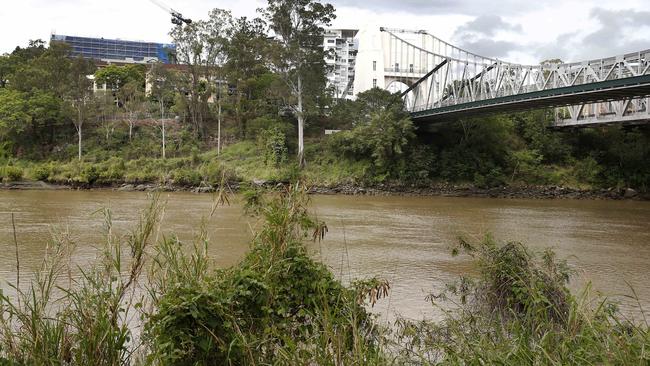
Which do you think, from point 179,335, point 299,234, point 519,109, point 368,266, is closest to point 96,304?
point 179,335

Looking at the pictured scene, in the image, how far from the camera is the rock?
27109mm

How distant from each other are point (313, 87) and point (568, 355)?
29.0 m

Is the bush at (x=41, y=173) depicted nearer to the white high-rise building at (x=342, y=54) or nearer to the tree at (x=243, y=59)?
the tree at (x=243, y=59)

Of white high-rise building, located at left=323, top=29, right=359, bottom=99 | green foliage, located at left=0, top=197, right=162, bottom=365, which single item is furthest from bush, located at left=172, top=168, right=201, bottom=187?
white high-rise building, located at left=323, top=29, right=359, bottom=99

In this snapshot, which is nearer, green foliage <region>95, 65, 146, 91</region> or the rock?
the rock

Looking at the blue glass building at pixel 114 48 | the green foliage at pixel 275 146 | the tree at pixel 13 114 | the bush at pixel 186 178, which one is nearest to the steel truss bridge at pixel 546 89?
the green foliage at pixel 275 146

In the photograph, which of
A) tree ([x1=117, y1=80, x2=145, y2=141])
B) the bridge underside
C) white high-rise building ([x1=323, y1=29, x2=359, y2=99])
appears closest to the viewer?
the bridge underside

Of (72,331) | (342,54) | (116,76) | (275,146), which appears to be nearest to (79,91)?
A: (116,76)

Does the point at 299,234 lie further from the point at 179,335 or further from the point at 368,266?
the point at 368,266

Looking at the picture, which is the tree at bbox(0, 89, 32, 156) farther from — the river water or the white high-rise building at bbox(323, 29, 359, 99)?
the white high-rise building at bbox(323, 29, 359, 99)

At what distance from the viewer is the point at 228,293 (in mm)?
3146

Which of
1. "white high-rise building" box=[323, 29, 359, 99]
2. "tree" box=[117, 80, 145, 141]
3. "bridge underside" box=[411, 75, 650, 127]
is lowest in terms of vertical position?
"bridge underside" box=[411, 75, 650, 127]

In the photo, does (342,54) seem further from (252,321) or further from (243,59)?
(252,321)

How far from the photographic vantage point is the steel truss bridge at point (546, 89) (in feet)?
62.2
